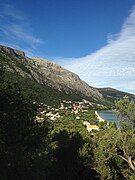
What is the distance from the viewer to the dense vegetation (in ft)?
77.0

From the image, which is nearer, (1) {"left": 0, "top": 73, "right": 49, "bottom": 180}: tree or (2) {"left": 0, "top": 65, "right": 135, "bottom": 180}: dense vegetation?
(1) {"left": 0, "top": 73, "right": 49, "bottom": 180}: tree

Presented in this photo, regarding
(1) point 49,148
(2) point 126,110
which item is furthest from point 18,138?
(2) point 126,110

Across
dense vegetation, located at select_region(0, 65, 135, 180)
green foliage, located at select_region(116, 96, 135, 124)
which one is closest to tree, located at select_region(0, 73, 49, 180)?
dense vegetation, located at select_region(0, 65, 135, 180)

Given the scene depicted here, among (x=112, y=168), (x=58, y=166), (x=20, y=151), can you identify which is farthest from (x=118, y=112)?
(x=20, y=151)

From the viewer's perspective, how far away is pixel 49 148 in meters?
31.8

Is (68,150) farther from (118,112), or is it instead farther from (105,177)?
(118,112)

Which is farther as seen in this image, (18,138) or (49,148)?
(49,148)

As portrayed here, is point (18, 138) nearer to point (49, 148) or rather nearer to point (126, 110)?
point (49, 148)

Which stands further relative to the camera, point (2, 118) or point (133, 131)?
point (133, 131)

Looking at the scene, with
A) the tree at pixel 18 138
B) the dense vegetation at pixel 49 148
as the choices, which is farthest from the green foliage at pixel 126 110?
the tree at pixel 18 138

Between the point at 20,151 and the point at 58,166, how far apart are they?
1352cm

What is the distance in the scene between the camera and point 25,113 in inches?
1011

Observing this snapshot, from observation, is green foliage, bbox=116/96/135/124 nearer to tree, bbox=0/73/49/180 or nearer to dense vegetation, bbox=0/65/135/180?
dense vegetation, bbox=0/65/135/180

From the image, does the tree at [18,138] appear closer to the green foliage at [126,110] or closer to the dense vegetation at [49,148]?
the dense vegetation at [49,148]
